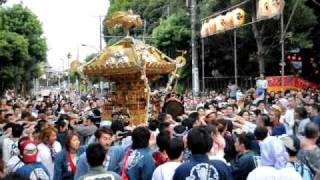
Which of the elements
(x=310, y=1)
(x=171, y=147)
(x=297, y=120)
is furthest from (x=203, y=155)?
(x=310, y=1)

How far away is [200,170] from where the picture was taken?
5176 millimetres

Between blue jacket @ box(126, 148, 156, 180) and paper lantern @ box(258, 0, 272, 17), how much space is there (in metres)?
17.5

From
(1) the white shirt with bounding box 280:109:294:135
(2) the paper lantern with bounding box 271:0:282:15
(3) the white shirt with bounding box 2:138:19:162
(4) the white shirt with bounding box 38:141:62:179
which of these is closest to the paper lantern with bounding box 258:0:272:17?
(2) the paper lantern with bounding box 271:0:282:15

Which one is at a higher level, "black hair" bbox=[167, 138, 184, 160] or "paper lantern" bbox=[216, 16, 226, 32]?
"paper lantern" bbox=[216, 16, 226, 32]

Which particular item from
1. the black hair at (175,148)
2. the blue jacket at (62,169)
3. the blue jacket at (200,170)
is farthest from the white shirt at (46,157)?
the blue jacket at (200,170)

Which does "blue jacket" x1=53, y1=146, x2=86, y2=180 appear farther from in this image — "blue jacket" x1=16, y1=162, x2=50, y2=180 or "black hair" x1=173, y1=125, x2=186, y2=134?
"black hair" x1=173, y1=125, x2=186, y2=134

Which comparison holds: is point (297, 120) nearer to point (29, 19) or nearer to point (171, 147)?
point (171, 147)

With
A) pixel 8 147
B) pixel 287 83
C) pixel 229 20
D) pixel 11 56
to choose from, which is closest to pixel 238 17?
pixel 229 20

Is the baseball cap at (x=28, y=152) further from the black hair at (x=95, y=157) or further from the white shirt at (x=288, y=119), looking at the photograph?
the white shirt at (x=288, y=119)

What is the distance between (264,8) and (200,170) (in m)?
18.9

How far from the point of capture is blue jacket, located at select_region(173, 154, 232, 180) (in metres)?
5.17

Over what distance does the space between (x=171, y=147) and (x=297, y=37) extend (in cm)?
2874

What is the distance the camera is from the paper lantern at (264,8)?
22672 mm

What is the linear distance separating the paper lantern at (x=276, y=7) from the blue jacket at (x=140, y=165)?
16962 millimetres
